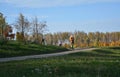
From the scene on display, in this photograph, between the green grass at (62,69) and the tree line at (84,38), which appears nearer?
the green grass at (62,69)

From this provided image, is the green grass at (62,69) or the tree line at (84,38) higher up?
the tree line at (84,38)

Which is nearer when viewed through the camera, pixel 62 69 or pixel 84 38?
pixel 62 69

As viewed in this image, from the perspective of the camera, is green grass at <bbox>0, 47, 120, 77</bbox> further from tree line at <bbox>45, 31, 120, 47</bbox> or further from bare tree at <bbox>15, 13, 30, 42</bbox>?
tree line at <bbox>45, 31, 120, 47</bbox>

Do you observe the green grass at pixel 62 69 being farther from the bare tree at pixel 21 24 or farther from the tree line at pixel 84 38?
the tree line at pixel 84 38

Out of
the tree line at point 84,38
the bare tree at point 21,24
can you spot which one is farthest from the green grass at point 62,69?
the tree line at point 84,38

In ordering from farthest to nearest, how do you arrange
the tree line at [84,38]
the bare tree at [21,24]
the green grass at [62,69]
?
the tree line at [84,38] < the bare tree at [21,24] < the green grass at [62,69]

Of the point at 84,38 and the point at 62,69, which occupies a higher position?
the point at 84,38

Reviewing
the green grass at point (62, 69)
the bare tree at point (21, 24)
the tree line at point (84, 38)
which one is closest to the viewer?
the green grass at point (62, 69)

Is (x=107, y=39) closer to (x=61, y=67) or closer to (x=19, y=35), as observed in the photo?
(x=19, y=35)

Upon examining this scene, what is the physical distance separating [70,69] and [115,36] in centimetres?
11611

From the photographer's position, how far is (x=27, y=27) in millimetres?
58125

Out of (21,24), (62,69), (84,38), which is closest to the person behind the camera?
(62,69)

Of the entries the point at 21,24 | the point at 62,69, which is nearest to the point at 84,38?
the point at 21,24

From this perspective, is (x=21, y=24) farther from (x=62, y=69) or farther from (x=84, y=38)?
(x=84, y=38)
